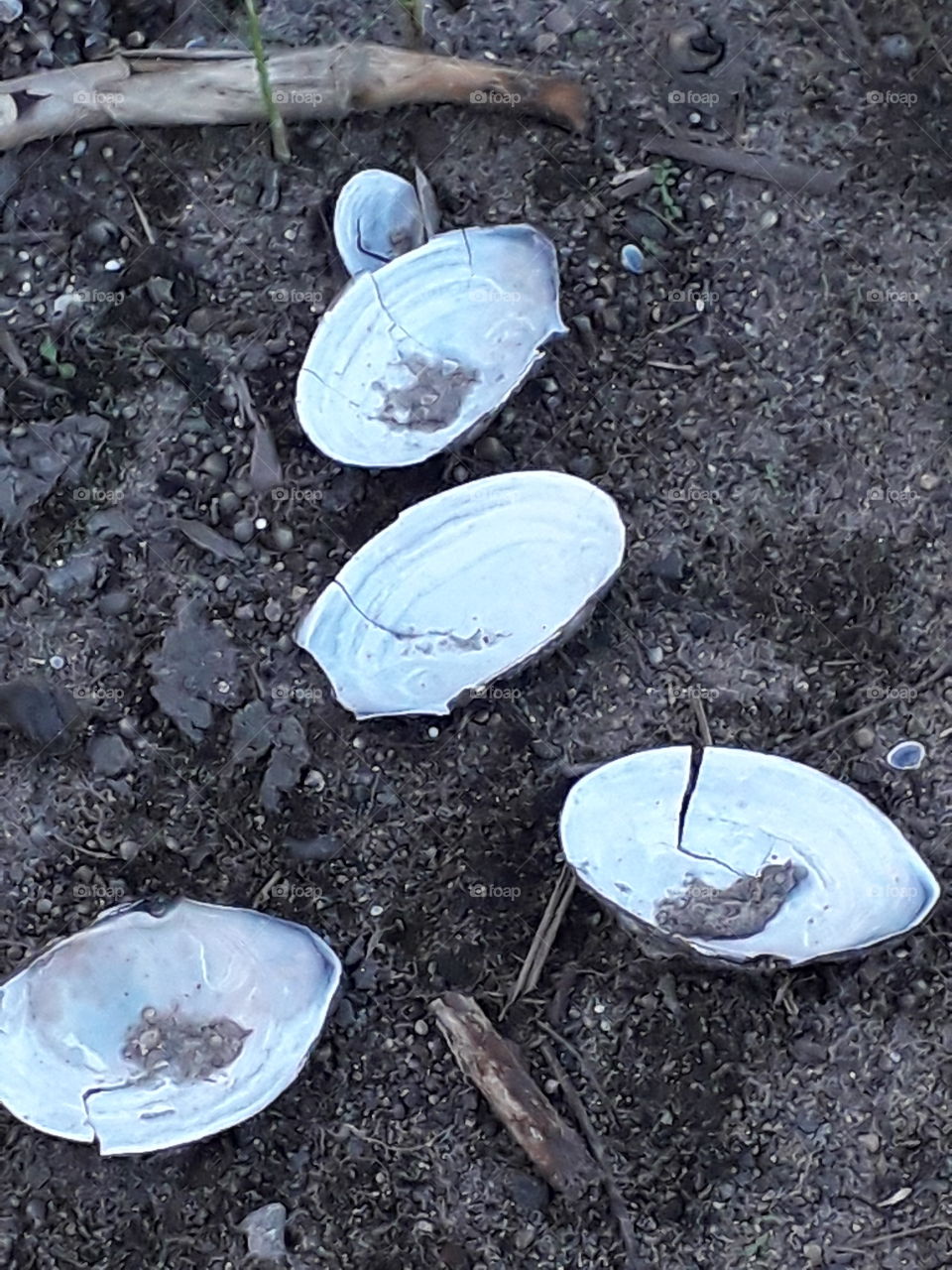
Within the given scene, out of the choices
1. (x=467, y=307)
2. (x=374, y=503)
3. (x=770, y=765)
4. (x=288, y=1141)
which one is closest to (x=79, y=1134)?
(x=288, y=1141)

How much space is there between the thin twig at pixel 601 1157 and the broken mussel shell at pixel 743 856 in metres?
0.30

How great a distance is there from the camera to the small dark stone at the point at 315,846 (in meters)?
2.20

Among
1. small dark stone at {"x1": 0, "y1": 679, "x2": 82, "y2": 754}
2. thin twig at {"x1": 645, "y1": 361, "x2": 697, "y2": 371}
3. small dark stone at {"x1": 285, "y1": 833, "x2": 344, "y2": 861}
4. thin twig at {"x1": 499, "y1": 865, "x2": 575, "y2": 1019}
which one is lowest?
thin twig at {"x1": 499, "y1": 865, "x2": 575, "y2": 1019}

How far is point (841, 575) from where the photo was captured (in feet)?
7.14

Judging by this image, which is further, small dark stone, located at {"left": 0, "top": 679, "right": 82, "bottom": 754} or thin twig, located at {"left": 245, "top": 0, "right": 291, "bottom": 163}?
small dark stone, located at {"left": 0, "top": 679, "right": 82, "bottom": 754}

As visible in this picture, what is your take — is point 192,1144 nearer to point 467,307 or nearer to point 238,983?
point 238,983

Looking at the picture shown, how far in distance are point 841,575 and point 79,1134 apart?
5.27ft

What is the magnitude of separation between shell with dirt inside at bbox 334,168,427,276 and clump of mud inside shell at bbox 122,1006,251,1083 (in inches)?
51.4

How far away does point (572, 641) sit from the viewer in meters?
2.18

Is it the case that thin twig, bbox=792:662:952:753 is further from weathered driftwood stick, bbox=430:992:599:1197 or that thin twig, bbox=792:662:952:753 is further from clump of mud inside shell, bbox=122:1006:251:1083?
clump of mud inside shell, bbox=122:1006:251:1083

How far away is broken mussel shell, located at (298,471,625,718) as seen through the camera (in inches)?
83.6

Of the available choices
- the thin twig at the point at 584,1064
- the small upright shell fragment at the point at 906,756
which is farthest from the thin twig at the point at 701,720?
the thin twig at the point at 584,1064

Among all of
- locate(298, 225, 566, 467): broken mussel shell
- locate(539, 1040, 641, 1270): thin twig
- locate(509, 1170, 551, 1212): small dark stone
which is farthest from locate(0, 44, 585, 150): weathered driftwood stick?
locate(509, 1170, 551, 1212): small dark stone

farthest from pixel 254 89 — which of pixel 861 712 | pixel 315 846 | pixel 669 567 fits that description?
pixel 861 712
